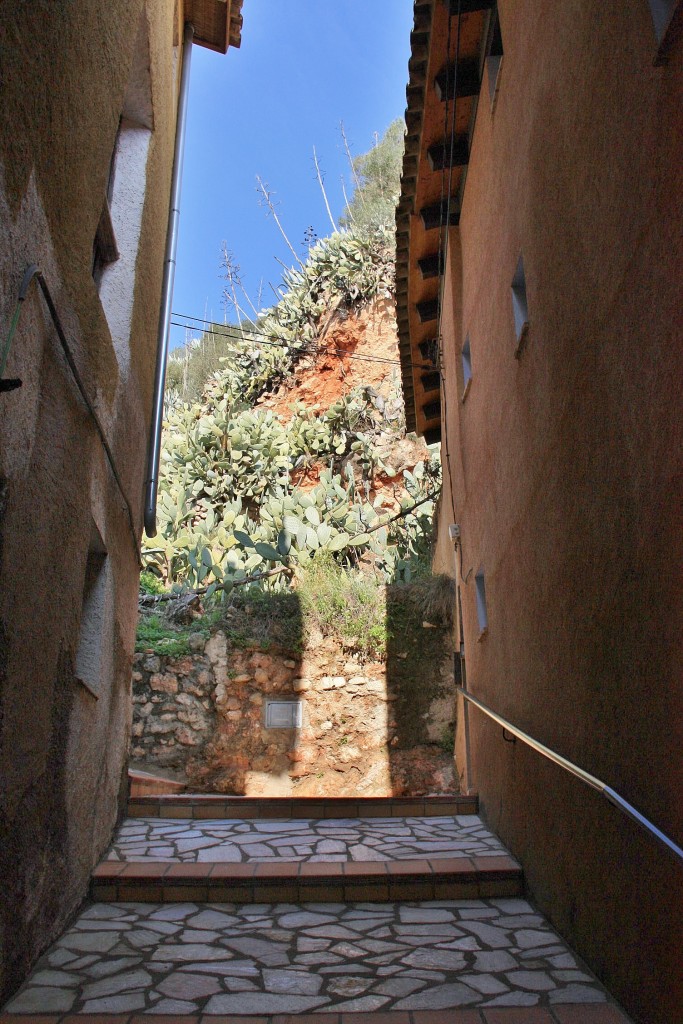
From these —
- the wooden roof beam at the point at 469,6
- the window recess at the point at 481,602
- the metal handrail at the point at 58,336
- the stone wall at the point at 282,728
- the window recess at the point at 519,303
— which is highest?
the wooden roof beam at the point at 469,6

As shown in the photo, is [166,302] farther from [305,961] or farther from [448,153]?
[305,961]

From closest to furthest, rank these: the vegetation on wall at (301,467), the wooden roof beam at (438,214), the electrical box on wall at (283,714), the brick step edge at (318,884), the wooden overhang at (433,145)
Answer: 1. the brick step edge at (318,884)
2. the wooden overhang at (433,145)
3. the wooden roof beam at (438,214)
4. the electrical box on wall at (283,714)
5. the vegetation on wall at (301,467)

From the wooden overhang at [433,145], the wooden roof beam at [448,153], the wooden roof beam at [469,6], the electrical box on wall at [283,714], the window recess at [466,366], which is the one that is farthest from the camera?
the electrical box on wall at [283,714]

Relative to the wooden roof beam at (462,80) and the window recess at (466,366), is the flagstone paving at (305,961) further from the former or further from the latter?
the wooden roof beam at (462,80)

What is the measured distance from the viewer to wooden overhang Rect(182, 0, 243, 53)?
8.05 meters

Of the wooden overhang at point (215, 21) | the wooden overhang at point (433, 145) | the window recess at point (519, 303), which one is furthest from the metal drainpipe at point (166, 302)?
the window recess at point (519, 303)

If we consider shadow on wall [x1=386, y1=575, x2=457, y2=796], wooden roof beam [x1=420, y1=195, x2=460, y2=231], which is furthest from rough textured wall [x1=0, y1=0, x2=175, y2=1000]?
shadow on wall [x1=386, y1=575, x2=457, y2=796]

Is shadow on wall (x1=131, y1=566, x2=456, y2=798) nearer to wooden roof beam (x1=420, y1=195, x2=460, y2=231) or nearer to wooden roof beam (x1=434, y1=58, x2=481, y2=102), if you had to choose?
wooden roof beam (x1=420, y1=195, x2=460, y2=231)

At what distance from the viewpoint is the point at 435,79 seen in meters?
6.28

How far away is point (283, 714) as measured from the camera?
8836 mm

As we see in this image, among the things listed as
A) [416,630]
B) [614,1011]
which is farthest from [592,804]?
[416,630]

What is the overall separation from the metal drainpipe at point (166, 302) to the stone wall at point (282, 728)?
8.99ft

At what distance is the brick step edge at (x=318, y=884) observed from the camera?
4.30 meters

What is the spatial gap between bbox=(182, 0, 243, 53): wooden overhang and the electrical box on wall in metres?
7.21
